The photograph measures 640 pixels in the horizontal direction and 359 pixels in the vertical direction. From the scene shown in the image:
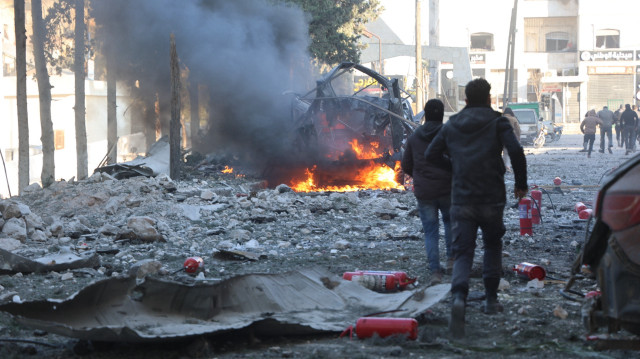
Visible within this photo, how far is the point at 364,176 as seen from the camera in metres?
15.6

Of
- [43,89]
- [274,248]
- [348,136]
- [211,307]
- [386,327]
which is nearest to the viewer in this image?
[386,327]

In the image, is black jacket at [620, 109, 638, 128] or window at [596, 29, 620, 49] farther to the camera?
window at [596, 29, 620, 49]

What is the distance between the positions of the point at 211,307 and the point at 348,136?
1072 centimetres

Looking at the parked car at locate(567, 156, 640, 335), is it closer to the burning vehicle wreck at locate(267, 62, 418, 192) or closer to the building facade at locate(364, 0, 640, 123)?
the burning vehicle wreck at locate(267, 62, 418, 192)

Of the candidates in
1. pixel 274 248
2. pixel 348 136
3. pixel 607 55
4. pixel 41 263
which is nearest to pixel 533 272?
pixel 274 248

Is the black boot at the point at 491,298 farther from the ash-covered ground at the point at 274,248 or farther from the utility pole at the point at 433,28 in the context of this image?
the utility pole at the point at 433,28

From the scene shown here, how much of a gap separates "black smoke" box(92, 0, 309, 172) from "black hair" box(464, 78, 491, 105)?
12.7 meters

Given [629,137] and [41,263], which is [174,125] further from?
[629,137]

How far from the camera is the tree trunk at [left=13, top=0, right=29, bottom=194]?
16.8 meters

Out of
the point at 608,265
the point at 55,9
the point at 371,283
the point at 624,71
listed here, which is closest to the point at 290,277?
the point at 371,283

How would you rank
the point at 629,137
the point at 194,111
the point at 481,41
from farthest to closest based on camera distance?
the point at 481,41 → the point at 629,137 → the point at 194,111

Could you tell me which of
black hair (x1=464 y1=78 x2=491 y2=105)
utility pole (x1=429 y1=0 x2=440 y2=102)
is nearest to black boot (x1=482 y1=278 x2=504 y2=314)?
black hair (x1=464 y1=78 x2=491 y2=105)

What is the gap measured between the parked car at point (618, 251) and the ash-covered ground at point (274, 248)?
71cm

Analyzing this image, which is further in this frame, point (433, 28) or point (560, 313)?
point (433, 28)
